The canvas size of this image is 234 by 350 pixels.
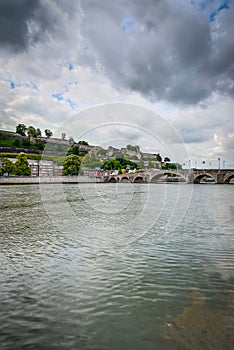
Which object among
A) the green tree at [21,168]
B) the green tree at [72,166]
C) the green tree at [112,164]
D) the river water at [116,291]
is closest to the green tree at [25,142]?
the green tree at [112,164]

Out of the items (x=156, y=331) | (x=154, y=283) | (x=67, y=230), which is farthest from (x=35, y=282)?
(x=67, y=230)

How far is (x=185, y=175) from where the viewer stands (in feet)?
292

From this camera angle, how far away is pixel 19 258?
23.9 feet

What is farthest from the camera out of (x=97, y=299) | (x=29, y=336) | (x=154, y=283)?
(x=154, y=283)

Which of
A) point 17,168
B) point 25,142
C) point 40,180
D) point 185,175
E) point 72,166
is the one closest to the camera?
point 40,180

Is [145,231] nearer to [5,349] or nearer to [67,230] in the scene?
[67,230]

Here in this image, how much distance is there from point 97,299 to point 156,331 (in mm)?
1355

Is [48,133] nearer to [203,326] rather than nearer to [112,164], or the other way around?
[112,164]

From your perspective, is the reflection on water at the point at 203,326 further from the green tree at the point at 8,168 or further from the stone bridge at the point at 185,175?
the green tree at the point at 8,168

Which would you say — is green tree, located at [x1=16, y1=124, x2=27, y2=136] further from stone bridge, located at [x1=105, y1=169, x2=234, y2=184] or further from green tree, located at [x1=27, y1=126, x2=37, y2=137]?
stone bridge, located at [x1=105, y1=169, x2=234, y2=184]

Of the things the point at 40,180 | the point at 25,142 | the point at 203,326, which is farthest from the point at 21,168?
the point at 203,326

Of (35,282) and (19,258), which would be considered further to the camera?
(19,258)

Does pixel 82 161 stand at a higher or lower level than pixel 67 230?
higher

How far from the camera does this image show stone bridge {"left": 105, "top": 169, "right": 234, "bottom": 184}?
80.5m
